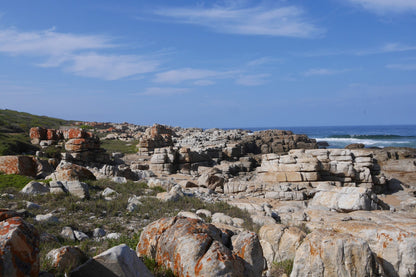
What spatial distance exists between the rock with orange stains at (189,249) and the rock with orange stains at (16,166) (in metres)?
13.3

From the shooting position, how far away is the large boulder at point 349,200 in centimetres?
1335

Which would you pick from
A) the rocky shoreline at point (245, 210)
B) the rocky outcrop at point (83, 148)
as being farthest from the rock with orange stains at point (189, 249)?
the rocky outcrop at point (83, 148)

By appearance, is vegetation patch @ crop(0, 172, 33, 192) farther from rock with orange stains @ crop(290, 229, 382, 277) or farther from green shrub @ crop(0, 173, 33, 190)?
rock with orange stains @ crop(290, 229, 382, 277)

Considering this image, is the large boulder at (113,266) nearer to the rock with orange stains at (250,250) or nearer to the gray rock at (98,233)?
the rock with orange stains at (250,250)

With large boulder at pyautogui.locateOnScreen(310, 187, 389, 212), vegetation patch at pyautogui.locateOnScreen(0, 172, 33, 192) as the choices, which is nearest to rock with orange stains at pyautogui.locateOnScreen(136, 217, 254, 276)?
large boulder at pyautogui.locateOnScreen(310, 187, 389, 212)

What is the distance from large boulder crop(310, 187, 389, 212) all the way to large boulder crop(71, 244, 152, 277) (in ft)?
38.7

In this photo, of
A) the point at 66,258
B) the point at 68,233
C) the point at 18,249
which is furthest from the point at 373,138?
the point at 18,249

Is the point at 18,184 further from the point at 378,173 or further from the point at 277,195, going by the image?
the point at 378,173

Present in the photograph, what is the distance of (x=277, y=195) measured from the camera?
18031mm

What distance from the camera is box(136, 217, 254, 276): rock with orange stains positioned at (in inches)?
161

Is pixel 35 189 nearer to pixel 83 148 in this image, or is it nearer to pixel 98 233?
pixel 98 233

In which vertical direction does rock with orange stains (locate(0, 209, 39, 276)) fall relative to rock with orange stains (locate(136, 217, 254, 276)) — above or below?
above

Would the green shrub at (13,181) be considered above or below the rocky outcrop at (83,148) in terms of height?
below

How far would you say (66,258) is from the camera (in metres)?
4.46
